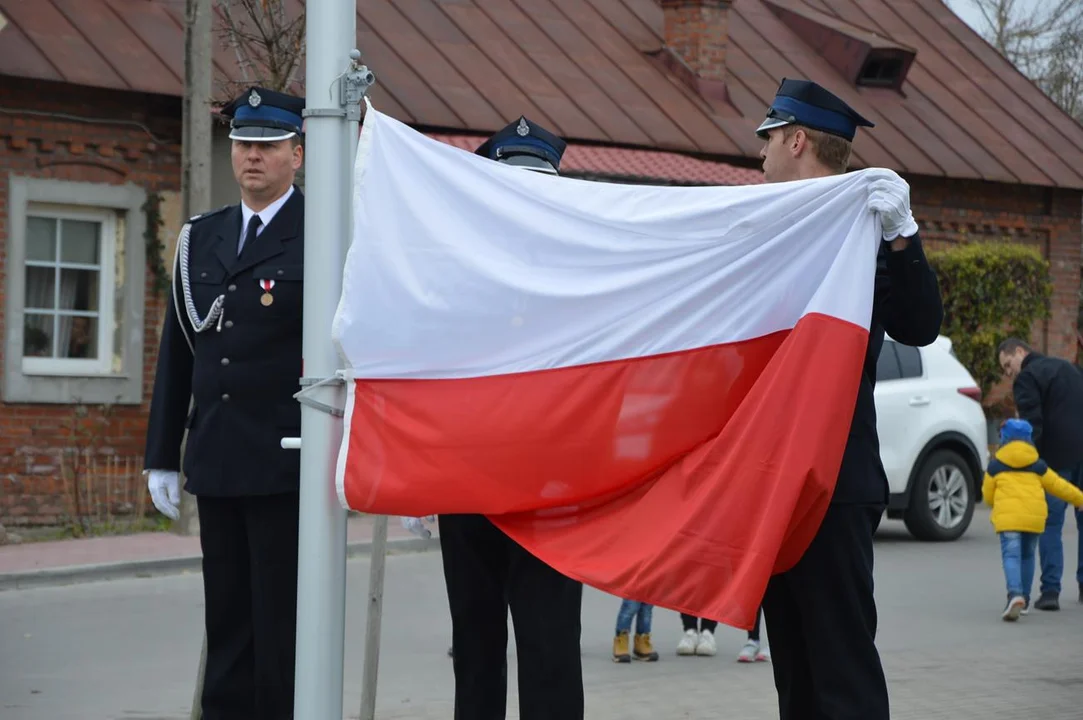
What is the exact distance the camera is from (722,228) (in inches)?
180

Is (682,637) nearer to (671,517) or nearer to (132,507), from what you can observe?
(671,517)

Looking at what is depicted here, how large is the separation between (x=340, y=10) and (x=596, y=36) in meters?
18.8

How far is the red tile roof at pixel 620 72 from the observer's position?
55.3 ft

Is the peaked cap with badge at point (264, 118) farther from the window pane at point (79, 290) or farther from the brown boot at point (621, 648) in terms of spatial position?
the window pane at point (79, 290)

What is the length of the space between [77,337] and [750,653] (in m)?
9.50

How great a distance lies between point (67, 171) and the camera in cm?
1628

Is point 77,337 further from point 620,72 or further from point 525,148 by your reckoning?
point 525,148

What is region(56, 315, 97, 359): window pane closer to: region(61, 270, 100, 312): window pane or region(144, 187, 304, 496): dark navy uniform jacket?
region(61, 270, 100, 312): window pane

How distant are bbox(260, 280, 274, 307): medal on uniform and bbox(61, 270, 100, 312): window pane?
11932mm

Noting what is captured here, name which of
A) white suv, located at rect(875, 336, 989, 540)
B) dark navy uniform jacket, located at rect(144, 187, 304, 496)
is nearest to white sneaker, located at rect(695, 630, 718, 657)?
dark navy uniform jacket, located at rect(144, 187, 304, 496)

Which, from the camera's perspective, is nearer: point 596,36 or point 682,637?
point 682,637

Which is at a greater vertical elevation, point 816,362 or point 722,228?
point 722,228

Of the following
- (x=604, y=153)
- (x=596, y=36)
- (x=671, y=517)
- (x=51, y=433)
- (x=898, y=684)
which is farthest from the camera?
(x=596, y=36)

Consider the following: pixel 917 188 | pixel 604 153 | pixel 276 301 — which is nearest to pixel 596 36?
pixel 604 153
